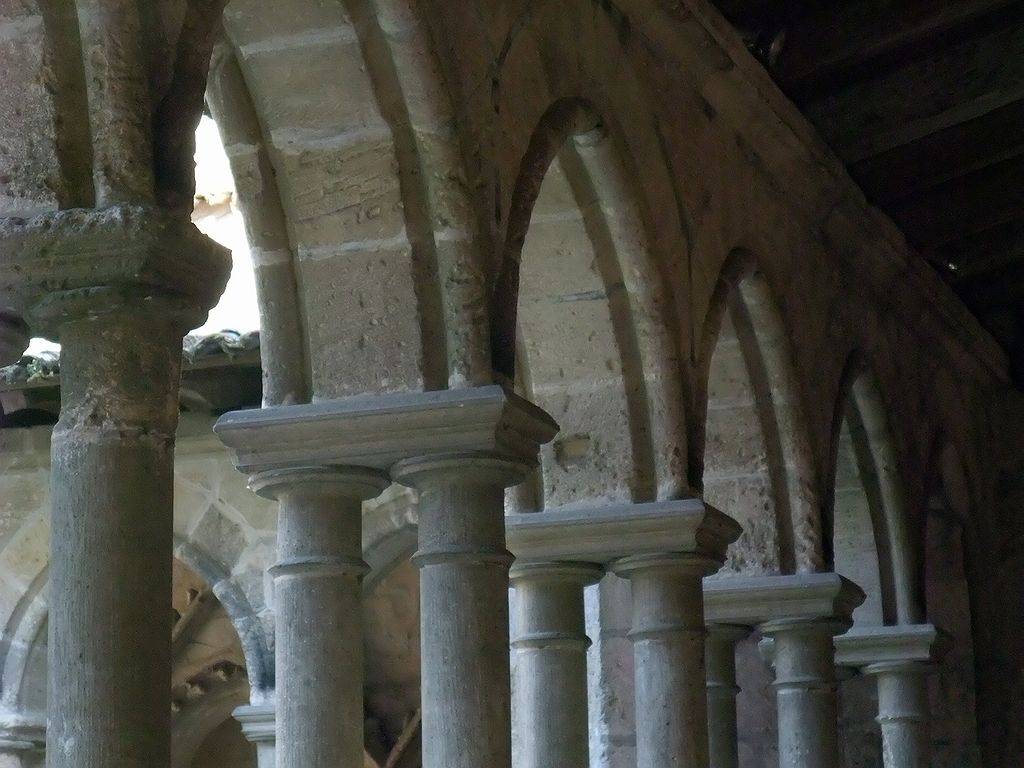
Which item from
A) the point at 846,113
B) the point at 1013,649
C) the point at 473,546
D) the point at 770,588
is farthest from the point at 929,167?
the point at 473,546

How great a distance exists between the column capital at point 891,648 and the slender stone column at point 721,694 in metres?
1.33

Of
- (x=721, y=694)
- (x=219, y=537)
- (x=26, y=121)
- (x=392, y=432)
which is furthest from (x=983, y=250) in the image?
(x=26, y=121)

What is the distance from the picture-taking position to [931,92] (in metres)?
6.88

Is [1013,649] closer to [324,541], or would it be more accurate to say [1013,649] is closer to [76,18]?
[324,541]

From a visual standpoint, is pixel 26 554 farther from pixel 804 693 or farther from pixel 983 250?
pixel 983 250

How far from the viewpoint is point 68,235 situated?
2.84 meters

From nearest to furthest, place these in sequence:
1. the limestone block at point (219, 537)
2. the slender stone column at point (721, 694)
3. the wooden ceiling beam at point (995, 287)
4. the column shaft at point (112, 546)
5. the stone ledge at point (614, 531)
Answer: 1. the column shaft at point (112, 546)
2. the stone ledge at point (614, 531)
3. the slender stone column at point (721, 694)
4. the limestone block at point (219, 537)
5. the wooden ceiling beam at point (995, 287)

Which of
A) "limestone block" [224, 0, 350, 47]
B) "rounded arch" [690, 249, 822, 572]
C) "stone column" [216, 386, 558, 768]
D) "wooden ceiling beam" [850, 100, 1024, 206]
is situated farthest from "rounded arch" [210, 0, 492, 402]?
"wooden ceiling beam" [850, 100, 1024, 206]

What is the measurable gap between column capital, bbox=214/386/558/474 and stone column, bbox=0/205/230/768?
41.3 inches

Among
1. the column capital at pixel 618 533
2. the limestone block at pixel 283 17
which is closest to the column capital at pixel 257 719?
the column capital at pixel 618 533

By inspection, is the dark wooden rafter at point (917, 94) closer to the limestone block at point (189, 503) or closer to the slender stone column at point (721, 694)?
the slender stone column at point (721, 694)

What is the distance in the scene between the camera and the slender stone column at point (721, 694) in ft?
20.6

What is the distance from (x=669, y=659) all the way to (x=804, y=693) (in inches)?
54.6

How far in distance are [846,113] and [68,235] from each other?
4.49 m
